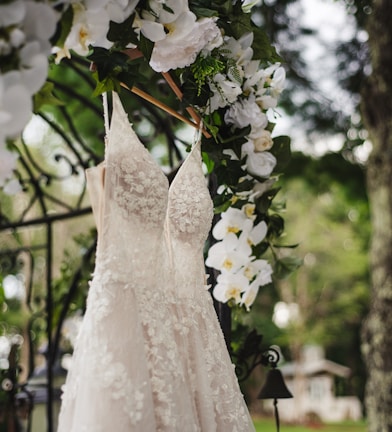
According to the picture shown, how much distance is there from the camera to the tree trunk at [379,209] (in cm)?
476

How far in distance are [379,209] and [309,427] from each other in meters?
16.9

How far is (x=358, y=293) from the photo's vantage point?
1842 cm

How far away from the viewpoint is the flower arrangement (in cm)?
114

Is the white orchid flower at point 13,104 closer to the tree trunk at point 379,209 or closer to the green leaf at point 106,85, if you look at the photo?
the green leaf at point 106,85

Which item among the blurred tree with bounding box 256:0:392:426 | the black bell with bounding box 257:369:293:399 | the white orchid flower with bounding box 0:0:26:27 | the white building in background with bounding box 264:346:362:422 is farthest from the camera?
the white building in background with bounding box 264:346:362:422

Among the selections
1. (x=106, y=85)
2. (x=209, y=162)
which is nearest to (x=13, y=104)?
(x=106, y=85)

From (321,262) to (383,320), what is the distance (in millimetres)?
14433

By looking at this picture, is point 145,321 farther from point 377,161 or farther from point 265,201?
point 377,161

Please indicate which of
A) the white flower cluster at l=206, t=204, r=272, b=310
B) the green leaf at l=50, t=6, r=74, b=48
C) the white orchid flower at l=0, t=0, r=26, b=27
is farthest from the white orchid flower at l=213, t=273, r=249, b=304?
the white orchid flower at l=0, t=0, r=26, b=27

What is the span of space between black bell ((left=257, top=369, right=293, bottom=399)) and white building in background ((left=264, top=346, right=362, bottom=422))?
19098 millimetres

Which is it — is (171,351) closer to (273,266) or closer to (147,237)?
(147,237)

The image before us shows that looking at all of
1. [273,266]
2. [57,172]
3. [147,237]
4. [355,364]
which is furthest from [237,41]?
[355,364]

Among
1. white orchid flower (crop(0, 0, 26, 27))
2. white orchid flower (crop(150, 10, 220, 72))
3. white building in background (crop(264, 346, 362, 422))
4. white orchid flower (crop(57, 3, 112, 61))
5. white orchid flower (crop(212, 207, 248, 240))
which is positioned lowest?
white building in background (crop(264, 346, 362, 422))

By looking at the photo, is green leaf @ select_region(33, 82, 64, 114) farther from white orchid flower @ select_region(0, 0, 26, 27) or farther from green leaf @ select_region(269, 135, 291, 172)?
green leaf @ select_region(269, 135, 291, 172)
